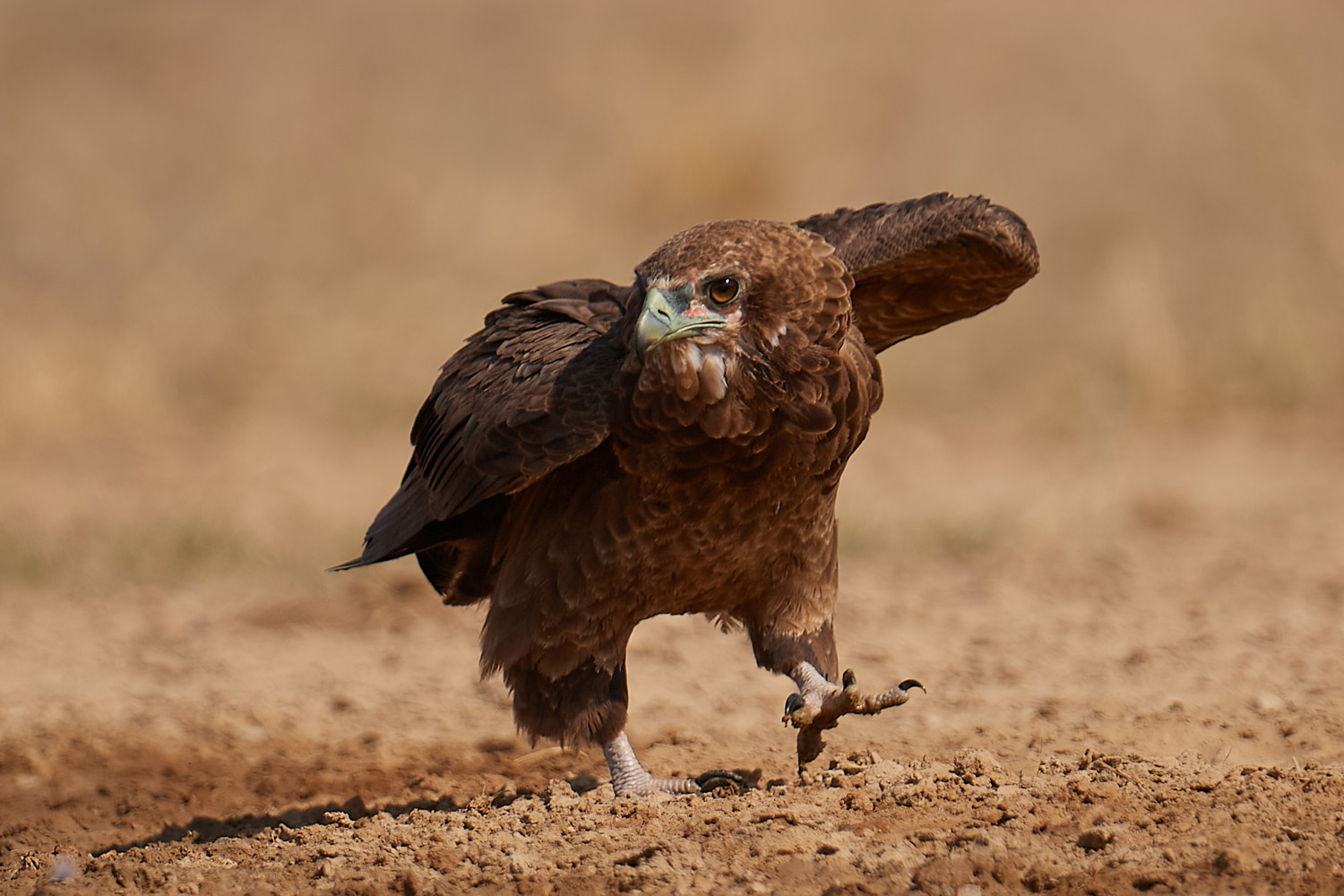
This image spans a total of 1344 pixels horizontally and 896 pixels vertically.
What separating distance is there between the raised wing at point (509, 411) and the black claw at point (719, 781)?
1058mm

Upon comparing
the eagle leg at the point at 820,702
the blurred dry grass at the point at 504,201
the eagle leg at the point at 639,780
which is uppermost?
the blurred dry grass at the point at 504,201

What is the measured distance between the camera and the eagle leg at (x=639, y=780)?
4.46m

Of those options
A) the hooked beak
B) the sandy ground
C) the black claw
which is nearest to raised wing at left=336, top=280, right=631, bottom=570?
the hooked beak

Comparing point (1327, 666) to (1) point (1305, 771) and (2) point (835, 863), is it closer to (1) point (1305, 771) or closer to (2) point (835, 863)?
(1) point (1305, 771)

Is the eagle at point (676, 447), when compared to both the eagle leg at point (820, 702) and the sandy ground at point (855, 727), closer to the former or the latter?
the eagle leg at point (820, 702)

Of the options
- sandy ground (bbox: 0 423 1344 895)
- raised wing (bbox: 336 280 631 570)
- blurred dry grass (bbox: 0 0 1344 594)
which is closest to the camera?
sandy ground (bbox: 0 423 1344 895)

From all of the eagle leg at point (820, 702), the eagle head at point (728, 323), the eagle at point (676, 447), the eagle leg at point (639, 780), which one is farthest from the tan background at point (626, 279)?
the eagle head at point (728, 323)

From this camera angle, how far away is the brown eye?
3660 millimetres

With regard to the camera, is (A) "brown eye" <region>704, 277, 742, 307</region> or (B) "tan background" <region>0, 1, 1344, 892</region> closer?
(A) "brown eye" <region>704, 277, 742, 307</region>

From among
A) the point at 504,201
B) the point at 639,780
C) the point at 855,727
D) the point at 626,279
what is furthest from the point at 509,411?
the point at 504,201

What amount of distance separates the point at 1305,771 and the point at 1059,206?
10861 millimetres

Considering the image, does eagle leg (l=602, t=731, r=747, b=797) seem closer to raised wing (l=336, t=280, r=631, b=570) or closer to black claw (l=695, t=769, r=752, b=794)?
black claw (l=695, t=769, r=752, b=794)

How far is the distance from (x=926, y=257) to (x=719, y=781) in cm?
173

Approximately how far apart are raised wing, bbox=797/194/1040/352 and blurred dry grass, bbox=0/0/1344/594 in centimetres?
306
